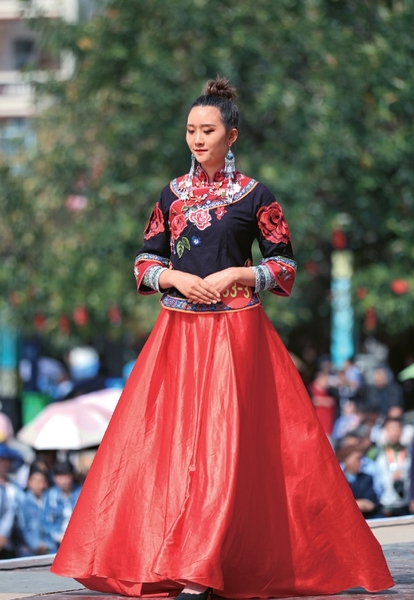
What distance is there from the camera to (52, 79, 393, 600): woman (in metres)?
4.71

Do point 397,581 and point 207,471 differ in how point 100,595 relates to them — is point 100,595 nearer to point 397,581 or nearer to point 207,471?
point 207,471

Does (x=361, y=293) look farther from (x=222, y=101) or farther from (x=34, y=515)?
(x=222, y=101)

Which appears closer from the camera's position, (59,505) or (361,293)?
(59,505)

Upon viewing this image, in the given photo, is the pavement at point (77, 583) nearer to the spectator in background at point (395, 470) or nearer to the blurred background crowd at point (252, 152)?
the spectator in background at point (395, 470)

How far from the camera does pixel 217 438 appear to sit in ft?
15.6

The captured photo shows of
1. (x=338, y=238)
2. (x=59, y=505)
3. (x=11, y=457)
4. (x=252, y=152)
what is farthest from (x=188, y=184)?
(x=338, y=238)

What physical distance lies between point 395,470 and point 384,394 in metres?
4.46

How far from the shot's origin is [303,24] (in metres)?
14.8

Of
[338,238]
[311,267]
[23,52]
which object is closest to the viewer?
[338,238]

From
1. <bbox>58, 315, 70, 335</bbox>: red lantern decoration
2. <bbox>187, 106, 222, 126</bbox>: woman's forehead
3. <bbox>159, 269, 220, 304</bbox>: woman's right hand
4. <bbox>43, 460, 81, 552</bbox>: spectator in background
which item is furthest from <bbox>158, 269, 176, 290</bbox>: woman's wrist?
<bbox>58, 315, 70, 335</bbox>: red lantern decoration

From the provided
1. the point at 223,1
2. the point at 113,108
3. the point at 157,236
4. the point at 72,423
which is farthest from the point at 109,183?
the point at 157,236

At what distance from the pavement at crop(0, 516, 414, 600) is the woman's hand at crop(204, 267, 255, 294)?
1220 millimetres

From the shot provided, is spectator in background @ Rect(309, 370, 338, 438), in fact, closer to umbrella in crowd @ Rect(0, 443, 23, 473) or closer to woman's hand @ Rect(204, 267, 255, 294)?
umbrella in crowd @ Rect(0, 443, 23, 473)

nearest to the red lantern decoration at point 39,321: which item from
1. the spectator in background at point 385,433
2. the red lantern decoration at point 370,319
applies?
the red lantern decoration at point 370,319
